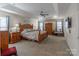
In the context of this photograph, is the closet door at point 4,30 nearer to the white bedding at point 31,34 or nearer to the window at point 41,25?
the white bedding at point 31,34

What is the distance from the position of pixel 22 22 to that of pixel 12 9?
1.56 feet

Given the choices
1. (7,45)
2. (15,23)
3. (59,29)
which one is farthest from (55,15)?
(7,45)

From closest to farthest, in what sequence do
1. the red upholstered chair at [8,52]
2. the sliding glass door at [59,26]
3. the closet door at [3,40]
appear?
the red upholstered chair at [8,52]
the closet door at [3,40]
the sliding glass door at [59,26]

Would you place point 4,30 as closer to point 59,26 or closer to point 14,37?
point 14,37

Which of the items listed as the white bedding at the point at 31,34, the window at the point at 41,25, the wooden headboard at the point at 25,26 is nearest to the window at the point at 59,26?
the window at the point at 41,25

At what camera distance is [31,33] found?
3.72 m

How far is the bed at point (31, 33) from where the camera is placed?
353 centimetres

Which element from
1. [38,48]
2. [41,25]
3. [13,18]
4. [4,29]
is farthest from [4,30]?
[38,48]

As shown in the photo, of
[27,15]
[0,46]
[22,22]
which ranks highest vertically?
[27,15]

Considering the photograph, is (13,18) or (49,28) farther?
(49,28)

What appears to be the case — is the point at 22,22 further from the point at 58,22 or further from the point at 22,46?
the point at 58,22

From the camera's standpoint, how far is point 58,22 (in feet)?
12.4

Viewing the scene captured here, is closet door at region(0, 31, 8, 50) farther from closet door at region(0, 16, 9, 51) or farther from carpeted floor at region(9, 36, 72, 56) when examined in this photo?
carpeted floor at region(9, 36, 72, 56)

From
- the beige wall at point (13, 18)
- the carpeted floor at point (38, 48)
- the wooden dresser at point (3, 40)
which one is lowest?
the carpeted floor at point (38, 48)
